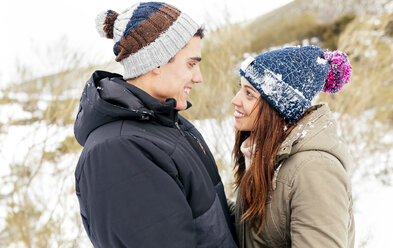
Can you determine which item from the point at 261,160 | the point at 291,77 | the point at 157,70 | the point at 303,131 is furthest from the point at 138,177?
the point at 291,77

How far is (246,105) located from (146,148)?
713 mm

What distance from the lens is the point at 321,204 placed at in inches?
44.9

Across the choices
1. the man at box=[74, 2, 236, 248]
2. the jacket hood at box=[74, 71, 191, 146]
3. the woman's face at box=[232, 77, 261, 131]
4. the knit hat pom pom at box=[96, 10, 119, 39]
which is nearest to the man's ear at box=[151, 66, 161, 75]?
the man at box=[74, 2, 236, 248]

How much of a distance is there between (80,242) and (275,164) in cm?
325

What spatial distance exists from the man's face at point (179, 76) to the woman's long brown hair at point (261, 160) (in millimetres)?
389

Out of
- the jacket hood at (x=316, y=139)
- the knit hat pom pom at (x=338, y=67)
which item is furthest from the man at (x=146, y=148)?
the knit hat pom pom at (x=338, y=67)

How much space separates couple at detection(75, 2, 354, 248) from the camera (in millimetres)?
968

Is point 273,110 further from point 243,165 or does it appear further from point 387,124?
point 387,124

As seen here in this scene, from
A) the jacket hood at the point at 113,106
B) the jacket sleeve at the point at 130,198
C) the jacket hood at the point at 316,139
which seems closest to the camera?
the jacket sleeve at the point at 130,198

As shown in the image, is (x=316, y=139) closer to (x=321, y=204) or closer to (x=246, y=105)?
(x=321, y=204)

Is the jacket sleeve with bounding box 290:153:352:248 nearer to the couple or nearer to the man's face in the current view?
the couple

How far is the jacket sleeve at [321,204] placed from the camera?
1.14 metres

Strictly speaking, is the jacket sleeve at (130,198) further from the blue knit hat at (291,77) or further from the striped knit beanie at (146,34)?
the blue knit hat at (291,77)

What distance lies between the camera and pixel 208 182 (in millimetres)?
1280
